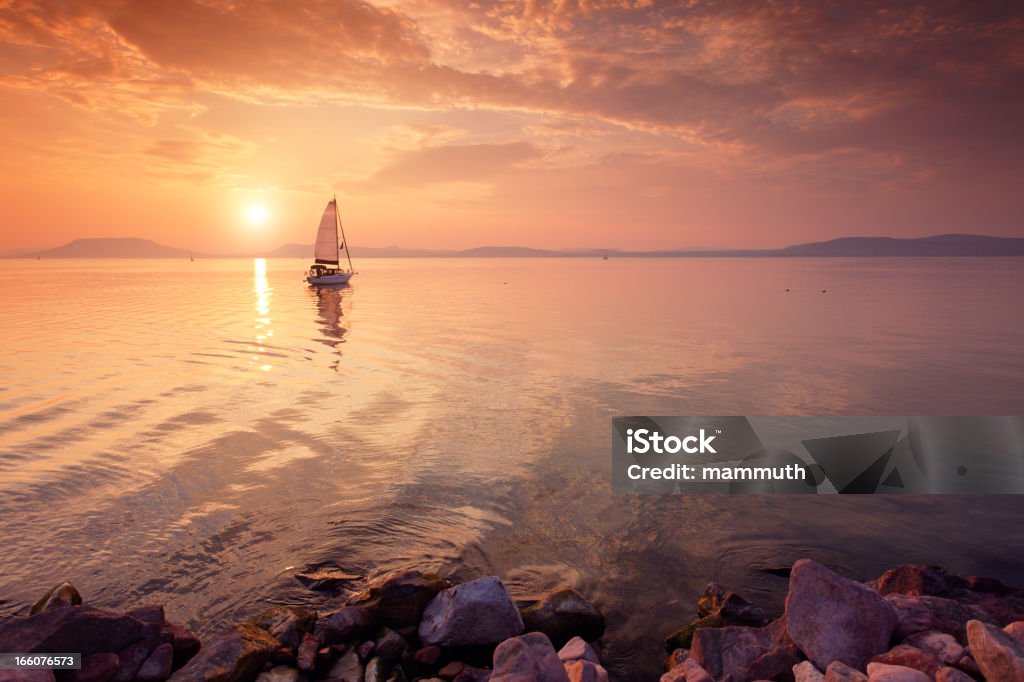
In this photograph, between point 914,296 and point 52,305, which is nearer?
point 52,305

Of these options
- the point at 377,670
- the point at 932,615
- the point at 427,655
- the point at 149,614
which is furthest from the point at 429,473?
the point at 932,615

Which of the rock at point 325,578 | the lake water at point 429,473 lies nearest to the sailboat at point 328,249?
the lake water at point 429,473

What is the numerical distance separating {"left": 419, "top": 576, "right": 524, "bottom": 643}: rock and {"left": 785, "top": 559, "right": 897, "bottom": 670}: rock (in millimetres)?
3719

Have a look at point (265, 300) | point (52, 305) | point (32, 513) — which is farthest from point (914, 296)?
point (52, 305)

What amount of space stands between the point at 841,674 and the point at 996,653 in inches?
63.7

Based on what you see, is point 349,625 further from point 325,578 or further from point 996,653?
point 996,653

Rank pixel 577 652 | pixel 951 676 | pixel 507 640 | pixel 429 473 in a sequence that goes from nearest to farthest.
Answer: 1. pixel 951 676
2. pixel 507 640
3. pixel 577 652
4. pixel 429 473

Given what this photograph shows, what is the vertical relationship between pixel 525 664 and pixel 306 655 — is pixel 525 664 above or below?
above

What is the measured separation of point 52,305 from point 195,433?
58.5 m

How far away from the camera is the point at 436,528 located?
1222 cm

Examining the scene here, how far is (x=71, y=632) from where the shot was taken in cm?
711

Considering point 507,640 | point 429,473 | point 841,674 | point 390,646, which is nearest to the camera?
point 841,674

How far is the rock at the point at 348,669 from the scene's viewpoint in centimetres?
744

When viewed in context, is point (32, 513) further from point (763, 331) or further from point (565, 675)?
point (763, 331)
